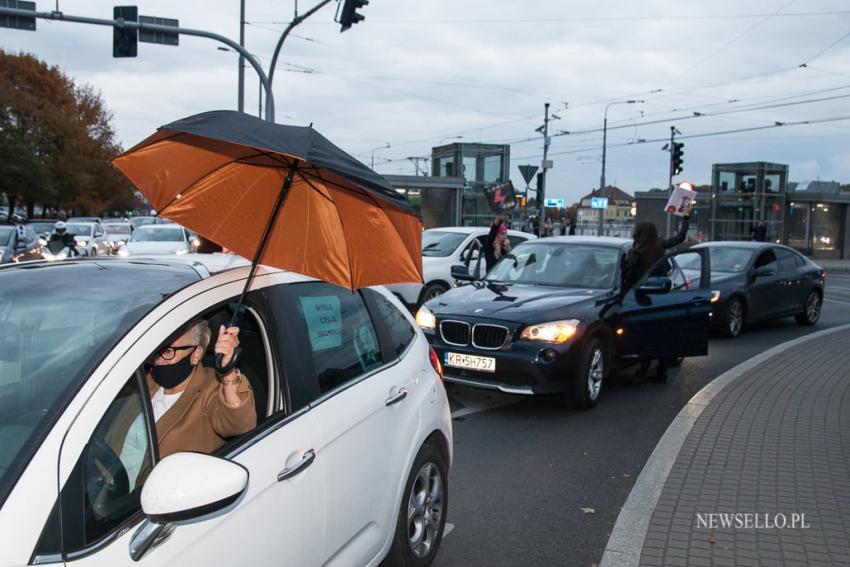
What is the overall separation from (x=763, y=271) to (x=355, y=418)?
11.6 metres

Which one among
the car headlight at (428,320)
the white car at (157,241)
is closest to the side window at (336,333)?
the car headlight at (428,320)

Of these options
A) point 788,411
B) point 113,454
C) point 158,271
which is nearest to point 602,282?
point 788,411

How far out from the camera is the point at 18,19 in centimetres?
1544

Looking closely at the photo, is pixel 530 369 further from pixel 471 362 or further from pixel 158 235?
pixel 158 235

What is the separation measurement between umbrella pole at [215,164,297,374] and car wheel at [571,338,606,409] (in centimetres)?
441

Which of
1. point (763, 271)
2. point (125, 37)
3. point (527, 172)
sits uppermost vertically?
point (125, 37)

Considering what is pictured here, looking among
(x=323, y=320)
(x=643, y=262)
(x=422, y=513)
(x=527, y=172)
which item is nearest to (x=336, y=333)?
(x=323, y=320)

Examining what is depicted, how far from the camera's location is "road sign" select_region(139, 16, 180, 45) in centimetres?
1628

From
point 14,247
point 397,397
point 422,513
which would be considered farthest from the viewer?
point 14,247

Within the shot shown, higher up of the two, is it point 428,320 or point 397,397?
point 397,397

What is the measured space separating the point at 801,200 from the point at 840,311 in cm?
2597

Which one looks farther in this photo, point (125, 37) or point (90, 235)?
point (90, 235)

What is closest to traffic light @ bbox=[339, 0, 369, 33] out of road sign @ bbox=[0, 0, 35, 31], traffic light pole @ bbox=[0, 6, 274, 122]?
traffic light pole @ bbox=[0, 6, 274, 122]

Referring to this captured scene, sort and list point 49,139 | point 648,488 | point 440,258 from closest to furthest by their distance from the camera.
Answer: point 648,488 < point 440,258 < point 49,139
